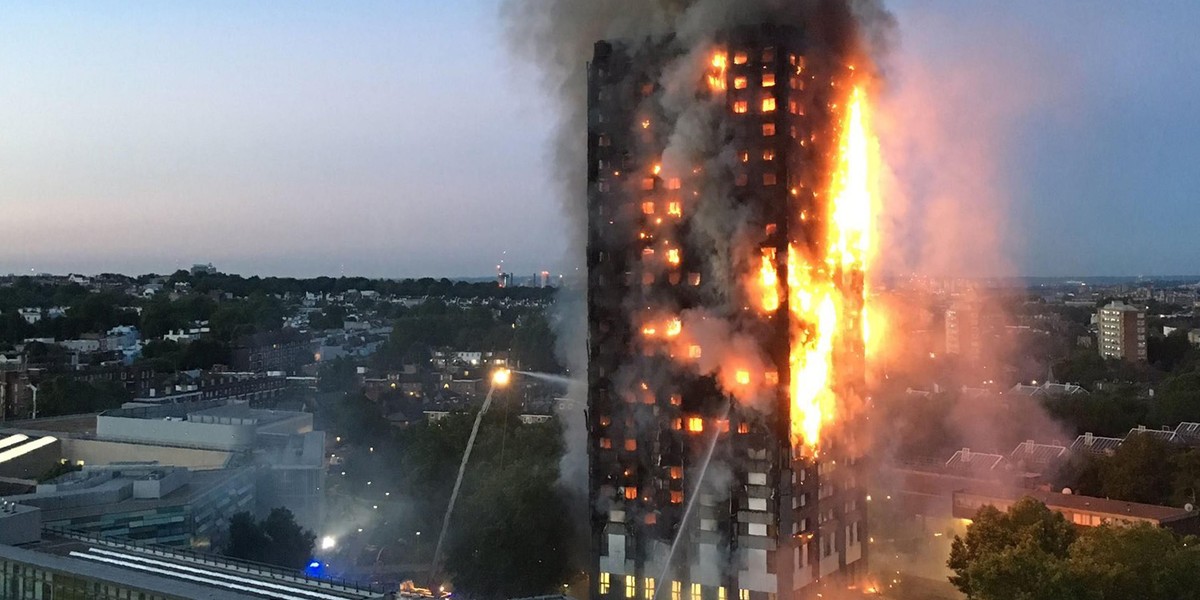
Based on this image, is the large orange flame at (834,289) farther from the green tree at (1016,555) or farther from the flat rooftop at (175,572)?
the flat rooftop at (175,572)

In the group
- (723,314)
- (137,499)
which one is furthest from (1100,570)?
(137,499)

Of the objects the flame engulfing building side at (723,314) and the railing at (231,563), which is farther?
the flame engulfing building side at (723,314)

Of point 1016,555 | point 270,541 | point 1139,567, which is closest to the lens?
point 1139,567

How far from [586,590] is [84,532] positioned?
1912 cm

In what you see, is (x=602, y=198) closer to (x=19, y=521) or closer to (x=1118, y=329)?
(x=19, y=521)

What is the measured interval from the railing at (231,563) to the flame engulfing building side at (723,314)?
34.5 feet

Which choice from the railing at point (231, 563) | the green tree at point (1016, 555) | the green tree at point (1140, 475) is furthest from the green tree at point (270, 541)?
the green tree at point (1140, 475)

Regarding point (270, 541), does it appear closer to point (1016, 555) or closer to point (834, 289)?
point (834, 289)

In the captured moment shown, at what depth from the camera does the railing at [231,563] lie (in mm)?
28781

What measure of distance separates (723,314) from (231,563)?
18034 millimetres

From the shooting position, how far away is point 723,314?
36250 millimetres

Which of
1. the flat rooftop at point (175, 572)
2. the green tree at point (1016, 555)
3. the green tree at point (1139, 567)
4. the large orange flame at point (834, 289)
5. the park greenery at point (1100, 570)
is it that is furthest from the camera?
the large orange flame at point (834, 289)

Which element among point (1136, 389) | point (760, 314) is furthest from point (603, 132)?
point (1136, 389)

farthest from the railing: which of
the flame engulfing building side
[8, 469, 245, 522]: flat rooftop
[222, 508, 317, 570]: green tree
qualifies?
the flame engulfing building side
